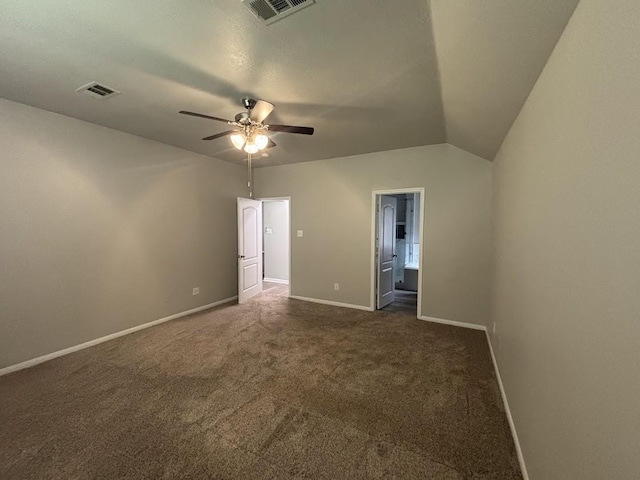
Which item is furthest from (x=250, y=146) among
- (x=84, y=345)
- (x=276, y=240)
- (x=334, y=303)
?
(x=276, y=240)

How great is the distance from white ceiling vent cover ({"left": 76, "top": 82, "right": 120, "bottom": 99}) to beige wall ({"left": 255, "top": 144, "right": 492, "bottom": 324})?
3053 millimetres

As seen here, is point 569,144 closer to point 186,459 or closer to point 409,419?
point 409,419

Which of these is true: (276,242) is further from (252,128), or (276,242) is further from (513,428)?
(513,428)

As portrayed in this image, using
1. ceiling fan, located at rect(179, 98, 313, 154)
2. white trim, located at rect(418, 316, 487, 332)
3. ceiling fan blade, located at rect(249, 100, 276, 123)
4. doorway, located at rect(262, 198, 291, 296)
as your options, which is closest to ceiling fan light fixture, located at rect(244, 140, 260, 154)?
ceiling fan, located at rect(179, 98, 313, 154)

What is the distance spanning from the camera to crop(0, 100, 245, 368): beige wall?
107 inches

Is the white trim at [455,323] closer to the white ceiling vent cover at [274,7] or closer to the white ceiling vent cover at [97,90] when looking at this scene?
the white ceiling vent cover at [274,7]

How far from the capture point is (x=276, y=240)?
7.12 m

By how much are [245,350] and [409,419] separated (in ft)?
6.31

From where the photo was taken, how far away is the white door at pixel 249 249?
5.05 m

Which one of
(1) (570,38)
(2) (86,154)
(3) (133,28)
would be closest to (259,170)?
(2) (86,154)

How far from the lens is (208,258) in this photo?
4805 mm

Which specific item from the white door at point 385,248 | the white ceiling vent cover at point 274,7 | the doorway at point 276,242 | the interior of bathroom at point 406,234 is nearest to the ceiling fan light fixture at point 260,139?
the white ceiling vent cover at point 274,7

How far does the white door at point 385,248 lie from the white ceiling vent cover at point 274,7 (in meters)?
3.28

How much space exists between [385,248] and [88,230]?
170 inches
